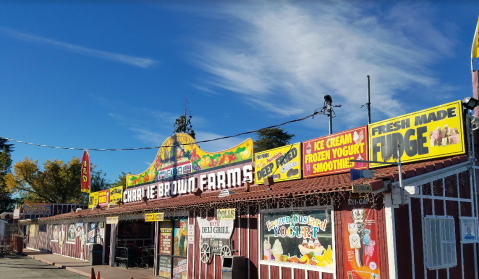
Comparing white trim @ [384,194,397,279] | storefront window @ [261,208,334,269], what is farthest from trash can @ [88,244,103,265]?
white trim @ [384,194,397,279]

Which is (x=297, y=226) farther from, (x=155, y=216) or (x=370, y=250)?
(x=155, y=216)

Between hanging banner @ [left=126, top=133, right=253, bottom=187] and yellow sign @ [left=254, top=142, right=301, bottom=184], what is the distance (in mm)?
896

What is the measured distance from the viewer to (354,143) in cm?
1136

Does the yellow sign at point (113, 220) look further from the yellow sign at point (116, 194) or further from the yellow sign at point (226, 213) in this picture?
the yellow sign at point (226, 213)

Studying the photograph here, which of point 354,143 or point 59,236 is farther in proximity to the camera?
point 59,236

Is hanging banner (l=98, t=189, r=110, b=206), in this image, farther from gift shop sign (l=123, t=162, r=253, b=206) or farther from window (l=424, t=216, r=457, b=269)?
window (l=424, t=216, r=457, b=269)

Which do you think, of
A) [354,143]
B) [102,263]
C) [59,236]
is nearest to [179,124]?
[59,236]

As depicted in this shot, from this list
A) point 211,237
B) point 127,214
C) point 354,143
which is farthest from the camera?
point 127,214

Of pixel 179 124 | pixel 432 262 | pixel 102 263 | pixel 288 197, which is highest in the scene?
pixel 179 124

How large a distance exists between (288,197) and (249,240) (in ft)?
8.64

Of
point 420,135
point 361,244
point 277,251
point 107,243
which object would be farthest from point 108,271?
point 420,135

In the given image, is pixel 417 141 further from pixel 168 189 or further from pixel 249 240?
pixel 168 189

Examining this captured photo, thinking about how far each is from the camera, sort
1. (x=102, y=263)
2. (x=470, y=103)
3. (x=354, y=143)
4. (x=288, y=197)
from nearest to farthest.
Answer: (x=470, y=103) < (x=288, y=197) < (x=354, y=143) < (x=102, y=263)

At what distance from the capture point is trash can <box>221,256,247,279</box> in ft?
38.5
